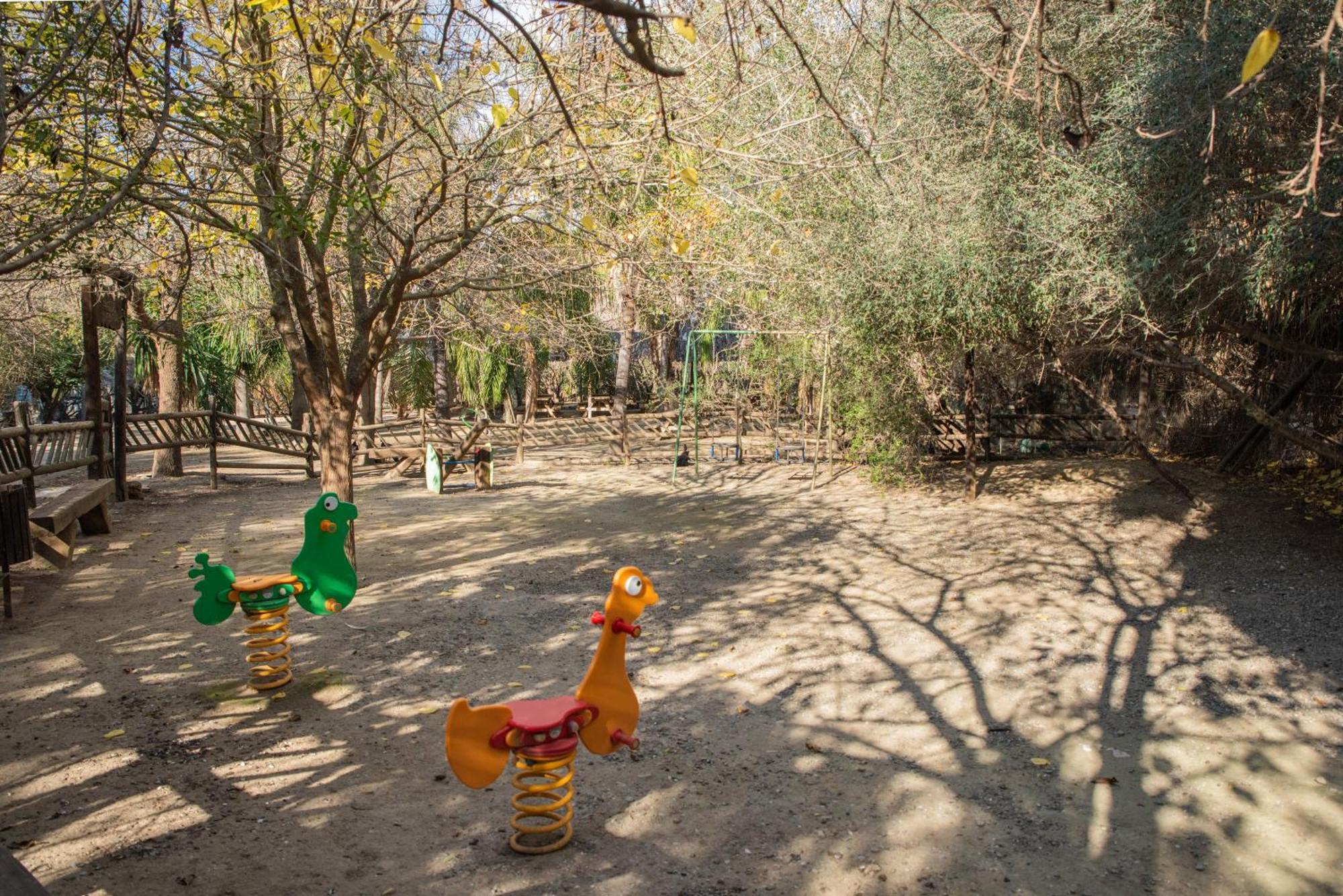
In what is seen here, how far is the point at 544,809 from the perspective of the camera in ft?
13.3

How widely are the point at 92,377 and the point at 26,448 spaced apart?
3.18 metres

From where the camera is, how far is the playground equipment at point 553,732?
154 inches

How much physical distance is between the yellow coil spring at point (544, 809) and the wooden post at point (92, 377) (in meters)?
10.9

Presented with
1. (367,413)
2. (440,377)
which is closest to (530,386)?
(440,377)

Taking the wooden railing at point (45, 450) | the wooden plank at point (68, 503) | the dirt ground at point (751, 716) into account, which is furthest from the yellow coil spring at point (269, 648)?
the wooden railing at point (45, 450)

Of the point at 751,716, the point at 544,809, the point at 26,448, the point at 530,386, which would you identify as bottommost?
the point at 751,716

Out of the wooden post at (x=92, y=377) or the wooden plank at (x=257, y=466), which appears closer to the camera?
the wooden post at (x=92, y=377)

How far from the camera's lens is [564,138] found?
25.7 ft

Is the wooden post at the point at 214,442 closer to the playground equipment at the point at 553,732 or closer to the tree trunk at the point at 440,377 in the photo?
the tree trunk at the point at 440,377

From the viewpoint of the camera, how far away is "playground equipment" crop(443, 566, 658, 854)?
390 cm

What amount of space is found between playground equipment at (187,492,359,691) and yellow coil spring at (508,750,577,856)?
2.43 m

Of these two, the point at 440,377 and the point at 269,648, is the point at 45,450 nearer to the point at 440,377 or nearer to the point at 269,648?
the point at 269,648

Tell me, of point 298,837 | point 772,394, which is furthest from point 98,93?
point 772,394

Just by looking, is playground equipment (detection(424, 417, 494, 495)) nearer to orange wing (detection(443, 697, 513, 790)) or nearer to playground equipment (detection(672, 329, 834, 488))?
playground equipment (detection(672, 329, 834, 488))
